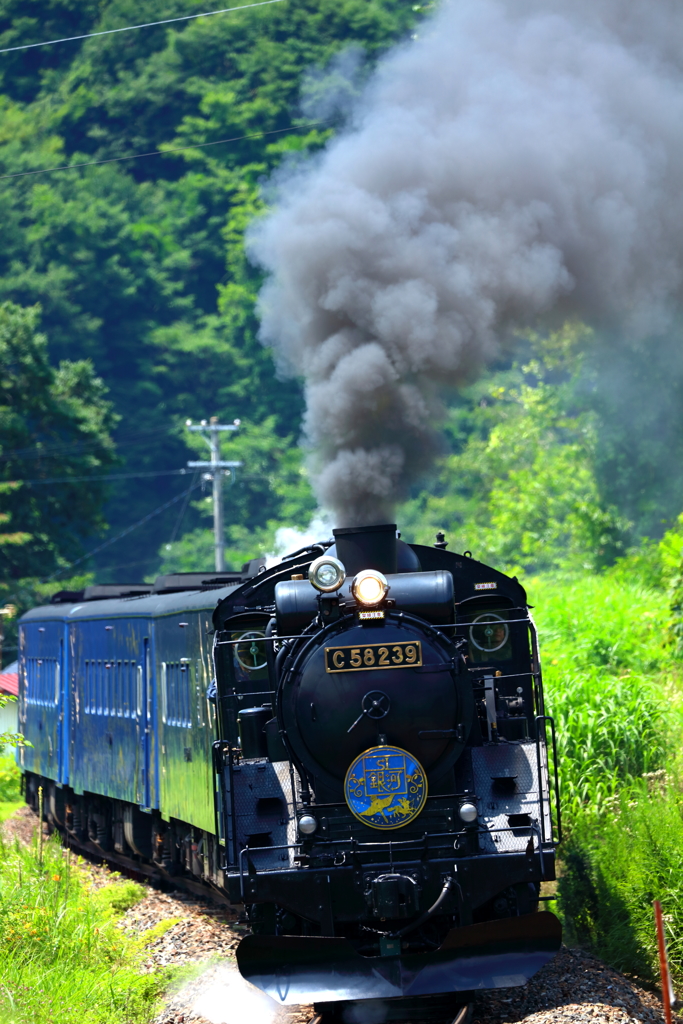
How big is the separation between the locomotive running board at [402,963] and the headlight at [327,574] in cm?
183

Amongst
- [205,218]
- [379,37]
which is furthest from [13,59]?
[379,37]

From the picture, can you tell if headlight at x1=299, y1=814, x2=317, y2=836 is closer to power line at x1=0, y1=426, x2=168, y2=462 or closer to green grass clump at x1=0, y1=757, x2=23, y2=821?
green grass clump at x1=0, y1=757, x2=23, y2=821

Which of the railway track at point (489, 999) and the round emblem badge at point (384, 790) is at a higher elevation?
the round emblem badge at point (384, 790)

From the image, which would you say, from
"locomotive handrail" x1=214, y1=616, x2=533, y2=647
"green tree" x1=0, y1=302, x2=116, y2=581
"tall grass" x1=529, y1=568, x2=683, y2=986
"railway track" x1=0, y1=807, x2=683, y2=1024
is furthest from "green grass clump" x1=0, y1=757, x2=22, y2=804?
"locomotive handrail" x1=214, y1=616, x2=533, y2=647

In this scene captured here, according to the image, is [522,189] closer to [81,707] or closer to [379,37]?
[81,707]

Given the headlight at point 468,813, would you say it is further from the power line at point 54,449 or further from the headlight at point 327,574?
the power line at point 54,449

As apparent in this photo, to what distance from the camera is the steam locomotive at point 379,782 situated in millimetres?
7000

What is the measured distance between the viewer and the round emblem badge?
7.11m

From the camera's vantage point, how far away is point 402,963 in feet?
23.0

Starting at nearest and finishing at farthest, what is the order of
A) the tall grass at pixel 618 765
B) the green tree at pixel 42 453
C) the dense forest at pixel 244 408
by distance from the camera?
the tall grass at pixel 618 765 < the dense forest at pixel 244 408 < the green tree at pixel 42 453

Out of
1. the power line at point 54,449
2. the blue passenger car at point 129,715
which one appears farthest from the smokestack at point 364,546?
the power line at point 54,449

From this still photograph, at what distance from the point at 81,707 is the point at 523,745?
8018 millimetres

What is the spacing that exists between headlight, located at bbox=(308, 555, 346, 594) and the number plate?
33 centimetres

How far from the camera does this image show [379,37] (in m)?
Answer: 48.8
